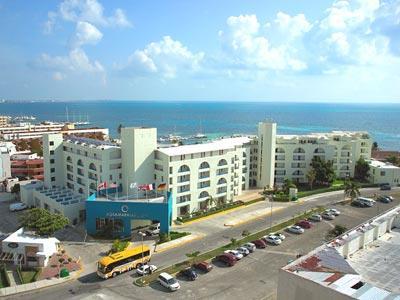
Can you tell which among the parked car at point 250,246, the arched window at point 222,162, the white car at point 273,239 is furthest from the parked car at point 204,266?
the arched window at point 222,162

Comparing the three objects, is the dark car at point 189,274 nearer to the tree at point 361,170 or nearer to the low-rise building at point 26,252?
the low-rise building at point 26,252

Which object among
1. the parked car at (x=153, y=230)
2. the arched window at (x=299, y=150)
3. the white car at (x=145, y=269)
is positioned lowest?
the white car at (x=145, y=269)

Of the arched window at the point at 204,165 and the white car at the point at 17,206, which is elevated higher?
the arched window at the point at 204,165

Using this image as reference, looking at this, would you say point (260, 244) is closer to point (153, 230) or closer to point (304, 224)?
point (304, 224)

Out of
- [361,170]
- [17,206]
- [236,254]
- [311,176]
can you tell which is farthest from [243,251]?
[361,170]

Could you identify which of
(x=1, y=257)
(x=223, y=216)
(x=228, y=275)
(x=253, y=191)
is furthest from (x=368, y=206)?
(x=1, y=257)

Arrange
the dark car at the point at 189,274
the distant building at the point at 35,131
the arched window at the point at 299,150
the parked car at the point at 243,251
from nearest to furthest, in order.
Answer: the dark car at the point at 189,274 → the parked car at the point at 243,251 → the arched window at the point at 299,150 → the distant building at the point at 35,131

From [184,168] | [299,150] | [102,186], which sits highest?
[299,150]
